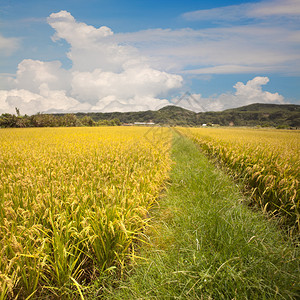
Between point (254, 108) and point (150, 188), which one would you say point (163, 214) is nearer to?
point (150, 188)

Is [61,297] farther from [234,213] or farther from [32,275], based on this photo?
[234,213]

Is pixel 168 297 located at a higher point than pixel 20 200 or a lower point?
lower

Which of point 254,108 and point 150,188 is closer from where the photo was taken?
point 150,188

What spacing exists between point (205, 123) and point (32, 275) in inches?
4041

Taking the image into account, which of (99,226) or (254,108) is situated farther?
(254,108)

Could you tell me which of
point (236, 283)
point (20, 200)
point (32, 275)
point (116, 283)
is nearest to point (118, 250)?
point (116, 283)

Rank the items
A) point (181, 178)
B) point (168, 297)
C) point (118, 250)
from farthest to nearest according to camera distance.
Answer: point (181, 178) → point (118, 250) → point (168, 297)

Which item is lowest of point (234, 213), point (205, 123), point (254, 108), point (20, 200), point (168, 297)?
point (168, 297)

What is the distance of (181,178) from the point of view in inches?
266

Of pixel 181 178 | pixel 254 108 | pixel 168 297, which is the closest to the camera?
pixel 168 297

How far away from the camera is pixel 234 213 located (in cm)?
319

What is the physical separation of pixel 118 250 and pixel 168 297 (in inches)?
38.1

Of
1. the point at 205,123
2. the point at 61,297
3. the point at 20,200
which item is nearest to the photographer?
the point at 61,297

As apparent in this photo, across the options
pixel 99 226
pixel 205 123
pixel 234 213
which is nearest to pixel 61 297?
pixel 99 226
